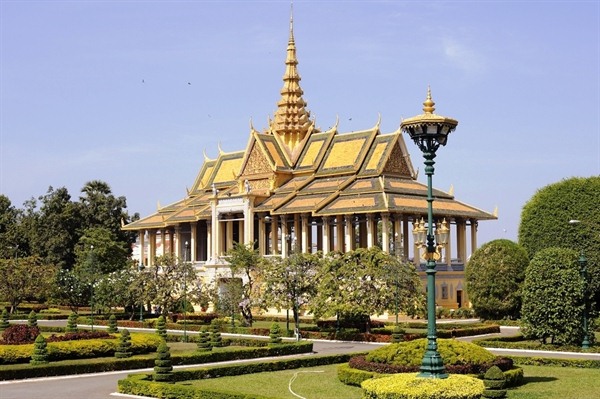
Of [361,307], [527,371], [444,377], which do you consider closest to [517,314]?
[361,307]

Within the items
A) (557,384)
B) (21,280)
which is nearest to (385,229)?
(21,280)

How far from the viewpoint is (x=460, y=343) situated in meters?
25.2

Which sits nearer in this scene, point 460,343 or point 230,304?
point 460,343

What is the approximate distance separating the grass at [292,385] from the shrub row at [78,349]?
7468 millimetres

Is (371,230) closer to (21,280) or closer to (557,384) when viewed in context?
(21,280)

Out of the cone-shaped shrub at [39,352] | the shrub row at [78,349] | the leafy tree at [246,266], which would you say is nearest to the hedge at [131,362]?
the cone-shaped shrub at [39,352]

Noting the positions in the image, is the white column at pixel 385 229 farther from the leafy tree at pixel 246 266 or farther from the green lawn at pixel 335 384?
the green lawn at pixel 335 384

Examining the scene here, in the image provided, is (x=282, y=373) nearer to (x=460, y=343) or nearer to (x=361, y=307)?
(x=460, y=343)

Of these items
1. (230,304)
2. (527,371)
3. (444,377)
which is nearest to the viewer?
(444,377)

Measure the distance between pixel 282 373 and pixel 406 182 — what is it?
119 ft

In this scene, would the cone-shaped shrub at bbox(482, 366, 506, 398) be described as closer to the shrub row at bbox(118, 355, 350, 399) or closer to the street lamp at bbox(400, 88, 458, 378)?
the street lamp at bbox(400, 88, 458, 378)

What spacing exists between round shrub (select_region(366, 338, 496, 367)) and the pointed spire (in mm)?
46302

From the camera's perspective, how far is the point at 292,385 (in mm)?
25219

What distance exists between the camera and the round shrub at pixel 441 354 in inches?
957
